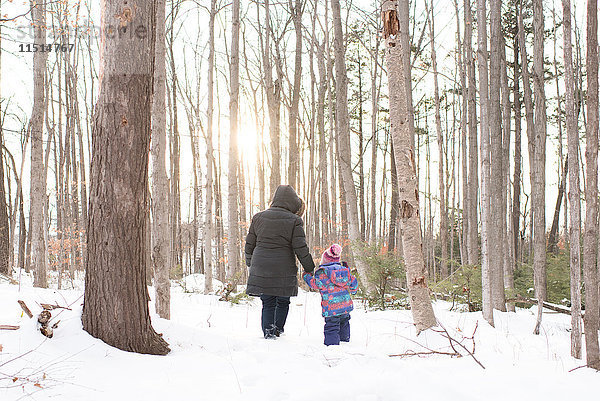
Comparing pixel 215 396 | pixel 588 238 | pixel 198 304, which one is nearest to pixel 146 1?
pixel 215 396

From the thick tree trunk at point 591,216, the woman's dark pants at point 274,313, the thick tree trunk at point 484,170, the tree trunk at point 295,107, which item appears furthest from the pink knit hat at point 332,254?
the tree trunk at point 295,107

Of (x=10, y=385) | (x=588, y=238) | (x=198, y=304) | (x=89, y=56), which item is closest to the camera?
(x=10, y=385)

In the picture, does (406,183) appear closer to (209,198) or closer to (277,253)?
(277,253)

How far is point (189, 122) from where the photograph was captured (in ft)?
61.6

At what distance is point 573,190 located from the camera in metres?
4.23

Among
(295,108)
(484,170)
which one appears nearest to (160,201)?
(484,170)

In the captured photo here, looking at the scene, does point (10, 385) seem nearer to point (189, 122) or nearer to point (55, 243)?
point (55, 243)

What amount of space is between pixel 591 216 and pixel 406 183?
5.99ft

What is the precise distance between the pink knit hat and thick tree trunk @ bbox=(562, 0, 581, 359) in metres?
2.39

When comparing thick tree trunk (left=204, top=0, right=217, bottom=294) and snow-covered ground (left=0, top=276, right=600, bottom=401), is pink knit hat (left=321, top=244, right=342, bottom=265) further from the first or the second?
thick tree trunk (left=204, top=0, right=217, bottom=294)

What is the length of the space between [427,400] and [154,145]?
387 cm

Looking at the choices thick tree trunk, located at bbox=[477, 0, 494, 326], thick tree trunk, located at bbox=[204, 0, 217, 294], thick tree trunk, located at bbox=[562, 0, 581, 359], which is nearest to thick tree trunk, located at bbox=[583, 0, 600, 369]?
thick tree trunk, located at bbox=[562, 0, 581, 359]

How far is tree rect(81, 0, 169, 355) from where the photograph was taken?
3131 mm

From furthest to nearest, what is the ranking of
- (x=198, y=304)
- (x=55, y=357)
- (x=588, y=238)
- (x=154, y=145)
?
1. (x=198, y=304)
2. (x=154, y=145)
3. (x=588, y=238)
4. (x=55, y=357)
